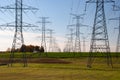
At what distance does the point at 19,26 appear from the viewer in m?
49.5

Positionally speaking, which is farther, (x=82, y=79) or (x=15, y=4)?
(x=15, y=4)

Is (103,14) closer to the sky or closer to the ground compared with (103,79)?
closer to the sky

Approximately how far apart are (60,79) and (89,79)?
246cm

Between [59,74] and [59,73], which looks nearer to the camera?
[59,74]

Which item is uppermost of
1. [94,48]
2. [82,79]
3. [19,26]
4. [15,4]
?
[15,4]

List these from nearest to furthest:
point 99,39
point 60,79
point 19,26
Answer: point 60,79
point 99,39
point 19,26

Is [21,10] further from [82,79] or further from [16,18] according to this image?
[82,79]

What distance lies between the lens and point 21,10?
50188 mm

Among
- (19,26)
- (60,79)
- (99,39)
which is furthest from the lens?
(19,26)

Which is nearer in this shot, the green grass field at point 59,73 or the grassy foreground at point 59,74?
the grassy foreground at point 59,74

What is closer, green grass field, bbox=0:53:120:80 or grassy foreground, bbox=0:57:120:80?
grassy foreground, bbox=0:57:120:80

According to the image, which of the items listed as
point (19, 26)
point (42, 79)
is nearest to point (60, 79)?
point (42, 79)

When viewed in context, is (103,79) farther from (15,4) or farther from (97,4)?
(15,4)

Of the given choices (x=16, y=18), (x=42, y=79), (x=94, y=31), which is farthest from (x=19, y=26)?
(x=42, y=79)
